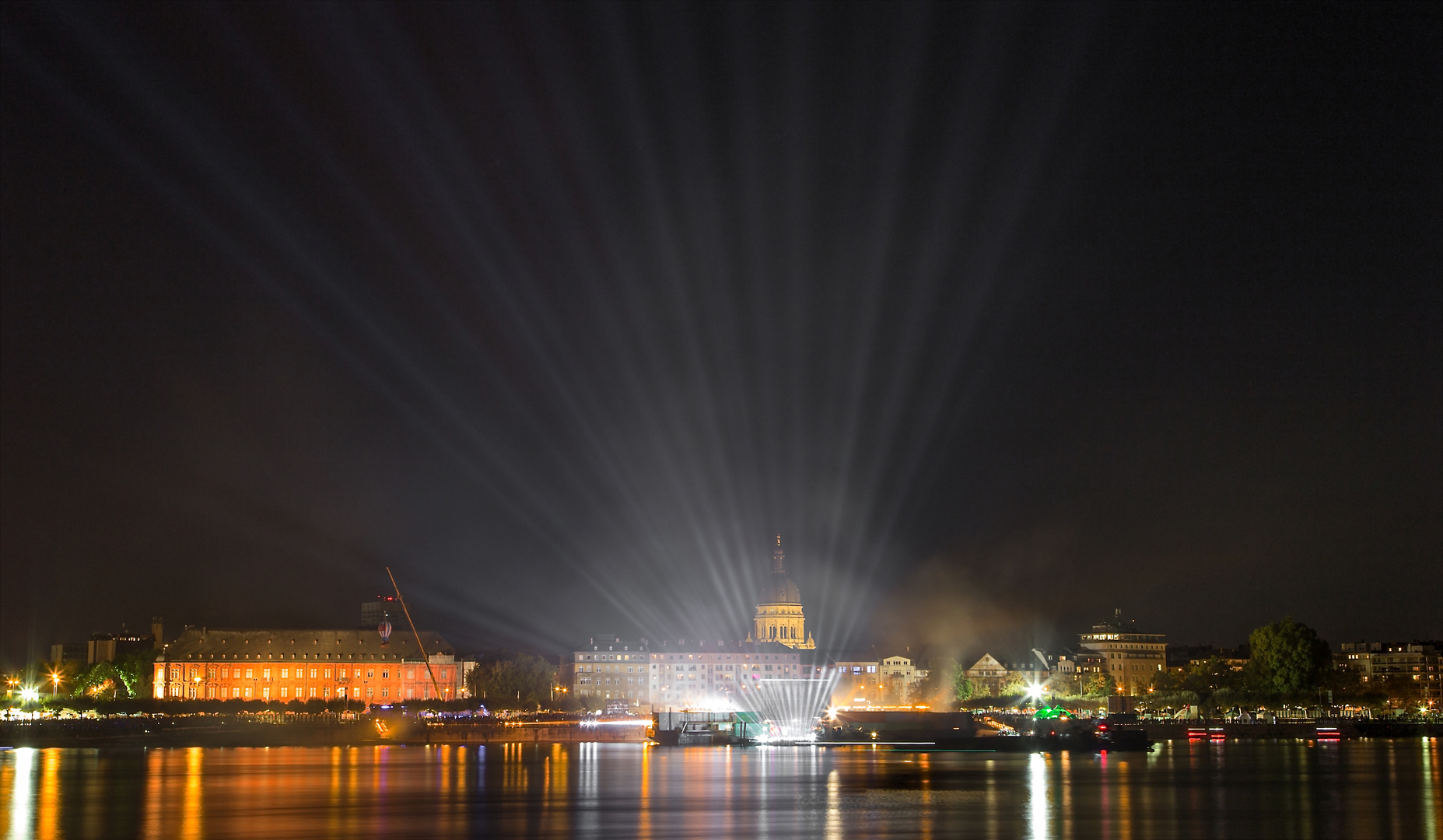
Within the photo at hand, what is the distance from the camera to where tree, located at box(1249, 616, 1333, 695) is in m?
112

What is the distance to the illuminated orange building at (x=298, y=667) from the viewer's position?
6216 inches

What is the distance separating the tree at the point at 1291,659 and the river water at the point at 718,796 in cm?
3980

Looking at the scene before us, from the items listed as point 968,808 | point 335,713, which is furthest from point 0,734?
point 968,808

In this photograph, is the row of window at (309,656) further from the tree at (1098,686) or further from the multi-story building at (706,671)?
the tree at (1098,686)

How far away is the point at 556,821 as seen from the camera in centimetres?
3597

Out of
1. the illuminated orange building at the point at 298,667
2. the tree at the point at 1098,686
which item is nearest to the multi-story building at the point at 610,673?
the illuminated orange building at the point at 298,667

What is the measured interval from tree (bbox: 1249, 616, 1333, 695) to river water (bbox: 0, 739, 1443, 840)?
39796 mm

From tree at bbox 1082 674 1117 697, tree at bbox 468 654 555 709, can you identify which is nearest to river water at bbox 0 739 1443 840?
tree at bbox 468 654 555 709

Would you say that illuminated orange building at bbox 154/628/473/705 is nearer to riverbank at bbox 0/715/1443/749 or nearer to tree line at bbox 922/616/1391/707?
riverbank at bbox 0/715/1443/749

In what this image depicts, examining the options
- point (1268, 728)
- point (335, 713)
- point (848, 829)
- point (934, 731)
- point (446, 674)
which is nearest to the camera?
point (848, 829)

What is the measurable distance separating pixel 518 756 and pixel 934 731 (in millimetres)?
32025

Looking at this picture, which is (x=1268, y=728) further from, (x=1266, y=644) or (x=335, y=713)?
(x=335, y=713)

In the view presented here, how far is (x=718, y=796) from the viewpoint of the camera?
144 feet

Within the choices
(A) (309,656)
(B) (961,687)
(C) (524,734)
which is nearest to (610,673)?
(A) (309,656)
